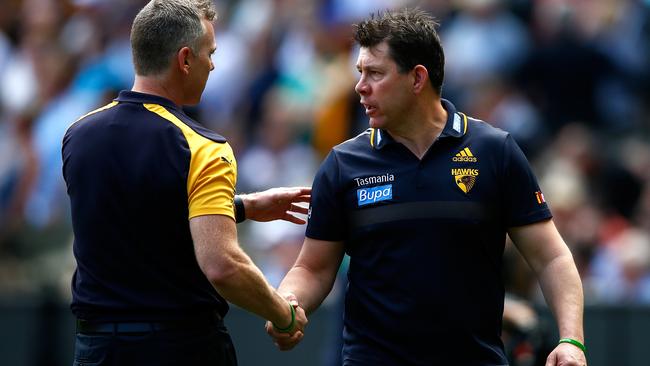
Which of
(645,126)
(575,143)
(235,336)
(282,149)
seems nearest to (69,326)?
(235,336)

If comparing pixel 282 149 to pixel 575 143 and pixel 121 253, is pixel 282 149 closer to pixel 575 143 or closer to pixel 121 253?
pixel 575 143

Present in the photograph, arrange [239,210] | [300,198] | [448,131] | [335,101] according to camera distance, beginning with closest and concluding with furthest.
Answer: [448,131]
[239,210]
[300,198]
[335,101]

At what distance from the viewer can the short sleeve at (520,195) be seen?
19.0ft

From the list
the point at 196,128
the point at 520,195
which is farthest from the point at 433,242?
the point at 196,128

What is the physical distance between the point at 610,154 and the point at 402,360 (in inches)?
296

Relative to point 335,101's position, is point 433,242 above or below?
below

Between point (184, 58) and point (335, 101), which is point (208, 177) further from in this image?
point (335, 101)

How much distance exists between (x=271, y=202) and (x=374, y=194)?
27.8 inches

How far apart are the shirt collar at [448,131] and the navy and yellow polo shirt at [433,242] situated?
1 cm

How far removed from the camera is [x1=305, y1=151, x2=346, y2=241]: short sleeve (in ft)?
19.6

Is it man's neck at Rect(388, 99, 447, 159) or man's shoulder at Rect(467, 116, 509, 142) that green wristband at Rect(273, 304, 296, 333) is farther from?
man's shoulder at Rect(467, 116, 509, 142)

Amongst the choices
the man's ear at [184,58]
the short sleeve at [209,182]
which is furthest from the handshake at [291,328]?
the man's ear at [184,58]

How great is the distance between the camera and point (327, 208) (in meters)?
5.96

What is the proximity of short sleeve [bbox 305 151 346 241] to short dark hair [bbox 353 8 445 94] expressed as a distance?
1.87 ft
